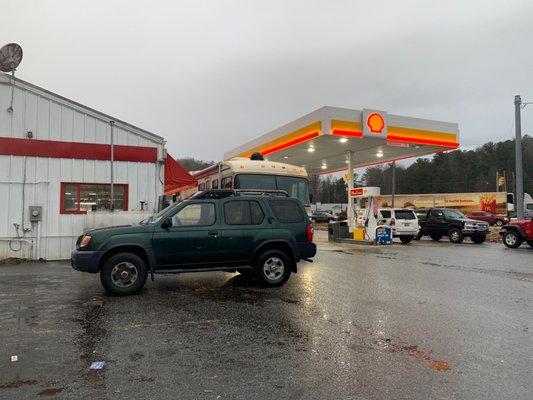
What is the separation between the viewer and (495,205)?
4841cm

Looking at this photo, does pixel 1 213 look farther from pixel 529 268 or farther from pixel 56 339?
pixel 529 268

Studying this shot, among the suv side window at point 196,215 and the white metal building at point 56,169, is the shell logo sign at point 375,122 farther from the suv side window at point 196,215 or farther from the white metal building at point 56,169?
the suv side window at point 196,215

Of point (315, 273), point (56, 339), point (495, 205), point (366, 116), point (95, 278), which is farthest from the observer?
point (495, 205)

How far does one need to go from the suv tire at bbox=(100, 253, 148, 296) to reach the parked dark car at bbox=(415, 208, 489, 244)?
20.1 m

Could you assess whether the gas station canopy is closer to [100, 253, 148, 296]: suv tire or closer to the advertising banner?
[100, 253, 148, 296]: suv tire

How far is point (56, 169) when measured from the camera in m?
14.1

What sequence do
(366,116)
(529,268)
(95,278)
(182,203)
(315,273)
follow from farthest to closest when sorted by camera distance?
1. (366,116)
2. (529,268)
3. (315,273)
4. (95,278)
5. (182,203)

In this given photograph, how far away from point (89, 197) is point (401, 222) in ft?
51.5

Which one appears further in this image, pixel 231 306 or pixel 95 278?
pixel 95 278

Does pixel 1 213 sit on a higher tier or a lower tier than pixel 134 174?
lower

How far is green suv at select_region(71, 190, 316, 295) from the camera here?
8367 millimetres

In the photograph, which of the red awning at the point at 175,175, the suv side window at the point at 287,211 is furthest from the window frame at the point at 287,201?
the red awning at the point at 175,175

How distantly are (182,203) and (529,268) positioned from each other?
33.4 ft

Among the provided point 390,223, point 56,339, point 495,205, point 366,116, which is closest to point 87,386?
point 56,339
